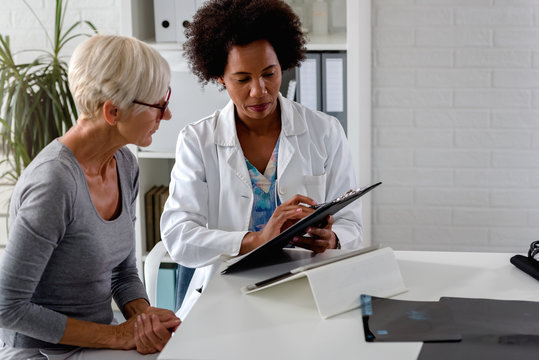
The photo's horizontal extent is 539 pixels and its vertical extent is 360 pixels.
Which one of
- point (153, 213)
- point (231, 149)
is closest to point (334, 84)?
point (231, 149)

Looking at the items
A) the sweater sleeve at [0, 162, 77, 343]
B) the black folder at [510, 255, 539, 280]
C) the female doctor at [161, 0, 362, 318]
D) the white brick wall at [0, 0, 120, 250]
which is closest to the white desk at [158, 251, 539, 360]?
the black folder at [510, 255, 539, 280]

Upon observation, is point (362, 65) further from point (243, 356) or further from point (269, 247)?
point (243, 356)

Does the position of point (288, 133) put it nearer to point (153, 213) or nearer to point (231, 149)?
point (231, 149)

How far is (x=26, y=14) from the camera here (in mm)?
3135

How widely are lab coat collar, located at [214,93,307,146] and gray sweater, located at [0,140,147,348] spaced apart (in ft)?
1.43

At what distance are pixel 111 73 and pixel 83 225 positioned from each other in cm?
33

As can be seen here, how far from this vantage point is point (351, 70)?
260 cm

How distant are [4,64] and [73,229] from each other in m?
1.59

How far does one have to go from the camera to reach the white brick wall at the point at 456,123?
9.61 feet

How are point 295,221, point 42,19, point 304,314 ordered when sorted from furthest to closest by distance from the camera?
point 42,19, point 295,221, point 304,314

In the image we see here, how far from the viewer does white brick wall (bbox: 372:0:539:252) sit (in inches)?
115

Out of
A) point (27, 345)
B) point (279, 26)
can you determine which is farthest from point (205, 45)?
point (27, 345)

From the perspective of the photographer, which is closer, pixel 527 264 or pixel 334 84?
pixel 527 264

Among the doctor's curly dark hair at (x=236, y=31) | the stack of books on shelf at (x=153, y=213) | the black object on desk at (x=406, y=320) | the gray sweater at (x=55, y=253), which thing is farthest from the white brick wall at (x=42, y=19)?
the black object on desk at (x=406, y=320)
